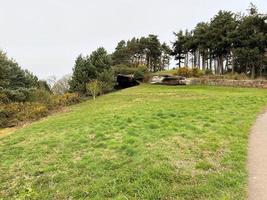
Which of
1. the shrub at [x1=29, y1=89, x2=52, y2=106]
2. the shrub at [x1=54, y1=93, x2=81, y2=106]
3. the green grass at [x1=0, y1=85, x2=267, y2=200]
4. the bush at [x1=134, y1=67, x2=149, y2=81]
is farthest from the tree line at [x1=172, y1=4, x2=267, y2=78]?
the green grass at [x1=0, y1=85, x2=267, y2=200]

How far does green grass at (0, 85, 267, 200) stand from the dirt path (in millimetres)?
174

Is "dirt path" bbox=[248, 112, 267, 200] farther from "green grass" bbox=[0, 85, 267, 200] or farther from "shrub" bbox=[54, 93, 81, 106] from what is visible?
"shrub" bbox=[54, 93, 81, 106]

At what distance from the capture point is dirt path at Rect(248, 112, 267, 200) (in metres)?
6.05

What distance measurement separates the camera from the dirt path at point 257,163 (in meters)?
6.05

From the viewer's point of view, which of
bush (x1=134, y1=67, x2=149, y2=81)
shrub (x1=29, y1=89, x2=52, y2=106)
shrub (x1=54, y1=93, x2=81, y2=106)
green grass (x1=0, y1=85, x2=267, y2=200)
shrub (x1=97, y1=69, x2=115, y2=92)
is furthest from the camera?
bush (x1=134, y1=67, x2=149, y2=81)

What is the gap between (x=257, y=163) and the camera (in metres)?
7.79

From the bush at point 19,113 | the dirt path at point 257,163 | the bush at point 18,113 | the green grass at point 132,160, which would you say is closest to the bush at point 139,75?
the bush at point 19,113

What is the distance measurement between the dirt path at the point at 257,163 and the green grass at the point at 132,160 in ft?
0.57

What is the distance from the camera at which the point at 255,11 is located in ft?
133

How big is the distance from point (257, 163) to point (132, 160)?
3166mm

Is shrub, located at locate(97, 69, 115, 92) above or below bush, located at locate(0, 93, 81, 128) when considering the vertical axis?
above

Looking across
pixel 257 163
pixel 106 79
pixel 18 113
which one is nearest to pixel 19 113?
pixel 18 113

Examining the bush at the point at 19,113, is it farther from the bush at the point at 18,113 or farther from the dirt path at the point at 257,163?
the dirt path at the point at 257,163

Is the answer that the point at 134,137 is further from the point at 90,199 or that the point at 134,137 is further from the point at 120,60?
the point at 120,60
